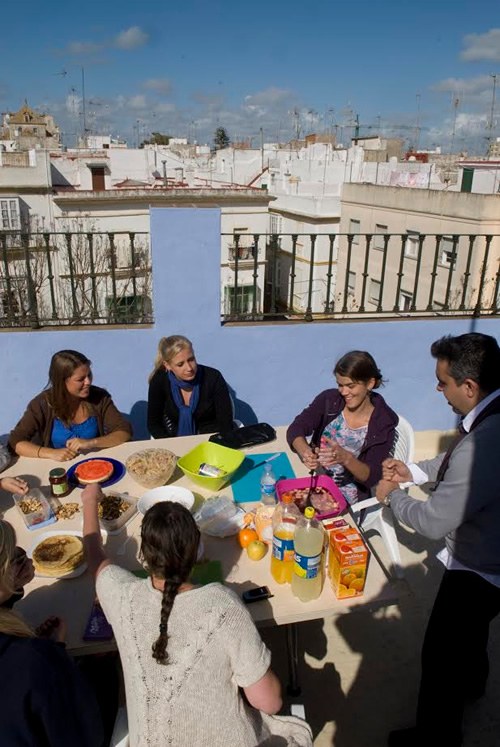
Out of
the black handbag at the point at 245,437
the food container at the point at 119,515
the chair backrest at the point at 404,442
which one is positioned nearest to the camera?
the food container at the point at 119,515

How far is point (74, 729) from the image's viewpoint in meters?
1.46

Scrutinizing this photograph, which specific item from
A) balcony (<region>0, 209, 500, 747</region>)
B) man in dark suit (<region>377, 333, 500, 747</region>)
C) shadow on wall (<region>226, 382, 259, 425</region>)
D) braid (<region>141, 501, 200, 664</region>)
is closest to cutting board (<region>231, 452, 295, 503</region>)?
man in dark suit (<region>377, 333, 500, 747</region>)

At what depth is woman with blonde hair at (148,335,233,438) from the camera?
3.45 meters

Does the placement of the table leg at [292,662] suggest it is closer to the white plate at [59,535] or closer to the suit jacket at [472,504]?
the suit jacket at [472,504]

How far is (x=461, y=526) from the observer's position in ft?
6.77

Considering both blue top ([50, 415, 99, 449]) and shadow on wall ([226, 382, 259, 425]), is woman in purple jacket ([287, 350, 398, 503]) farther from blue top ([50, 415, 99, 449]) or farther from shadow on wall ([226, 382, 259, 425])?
shadow on wall ([226, 382, 259, 425])

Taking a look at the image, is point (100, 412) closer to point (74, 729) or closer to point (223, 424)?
point (223, 424)

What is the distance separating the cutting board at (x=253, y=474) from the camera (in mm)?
2568

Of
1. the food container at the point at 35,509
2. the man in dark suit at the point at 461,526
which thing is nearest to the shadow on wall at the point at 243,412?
the food container at the point at 35,509

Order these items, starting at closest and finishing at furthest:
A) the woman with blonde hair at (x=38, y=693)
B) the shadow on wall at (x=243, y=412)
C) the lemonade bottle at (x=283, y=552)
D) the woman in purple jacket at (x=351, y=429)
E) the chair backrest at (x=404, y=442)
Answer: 1. the woman with blonde hair at (x=38, y=693)
2. the lemonade bottle at (x=283, y=552)
3. the woman in purple jacket at (x=351, y=429)
4. the chair backrest at (x=404, y=442)
5. the shadow on wall at (x=243, y=412)

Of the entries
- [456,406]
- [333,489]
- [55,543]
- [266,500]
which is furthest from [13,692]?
[456,406]

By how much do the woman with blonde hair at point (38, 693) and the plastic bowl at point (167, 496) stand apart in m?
0.82

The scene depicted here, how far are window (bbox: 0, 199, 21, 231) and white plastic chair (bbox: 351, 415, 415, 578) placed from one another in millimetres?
22286

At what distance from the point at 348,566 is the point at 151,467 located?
115cm
